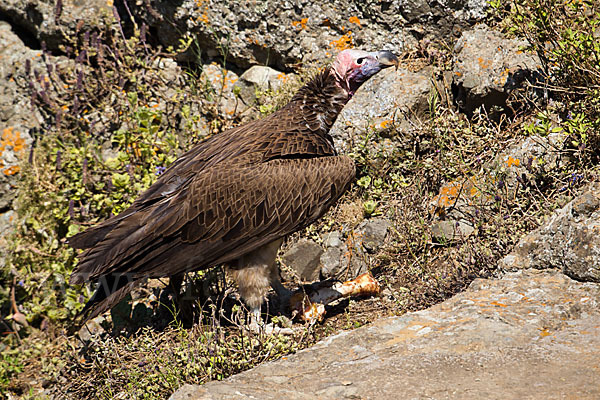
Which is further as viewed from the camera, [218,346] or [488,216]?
[488,216]

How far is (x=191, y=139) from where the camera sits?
6684 mm

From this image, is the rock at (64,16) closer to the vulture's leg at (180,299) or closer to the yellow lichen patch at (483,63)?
the vulture's leg at (180,299)

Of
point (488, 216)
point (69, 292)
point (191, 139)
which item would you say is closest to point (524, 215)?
point (488, 216)

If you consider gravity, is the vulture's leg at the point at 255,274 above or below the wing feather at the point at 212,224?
below

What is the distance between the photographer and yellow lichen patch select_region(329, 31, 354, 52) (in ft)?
21.9

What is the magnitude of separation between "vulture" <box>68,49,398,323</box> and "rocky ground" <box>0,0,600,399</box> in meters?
0.44

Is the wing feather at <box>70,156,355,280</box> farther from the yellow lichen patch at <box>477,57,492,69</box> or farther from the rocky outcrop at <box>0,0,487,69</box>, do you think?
the rocky outcrop at <box>0,0,487,69</box>

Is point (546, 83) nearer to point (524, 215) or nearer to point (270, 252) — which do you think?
point (524, 215)

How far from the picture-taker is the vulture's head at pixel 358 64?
499 cm

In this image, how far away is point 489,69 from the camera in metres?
5.67

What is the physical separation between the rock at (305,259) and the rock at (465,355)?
82.5 inches

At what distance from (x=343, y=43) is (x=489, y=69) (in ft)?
5.54

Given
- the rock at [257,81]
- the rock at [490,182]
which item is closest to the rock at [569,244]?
the rock at [490,182]

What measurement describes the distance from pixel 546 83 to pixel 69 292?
465 cm
